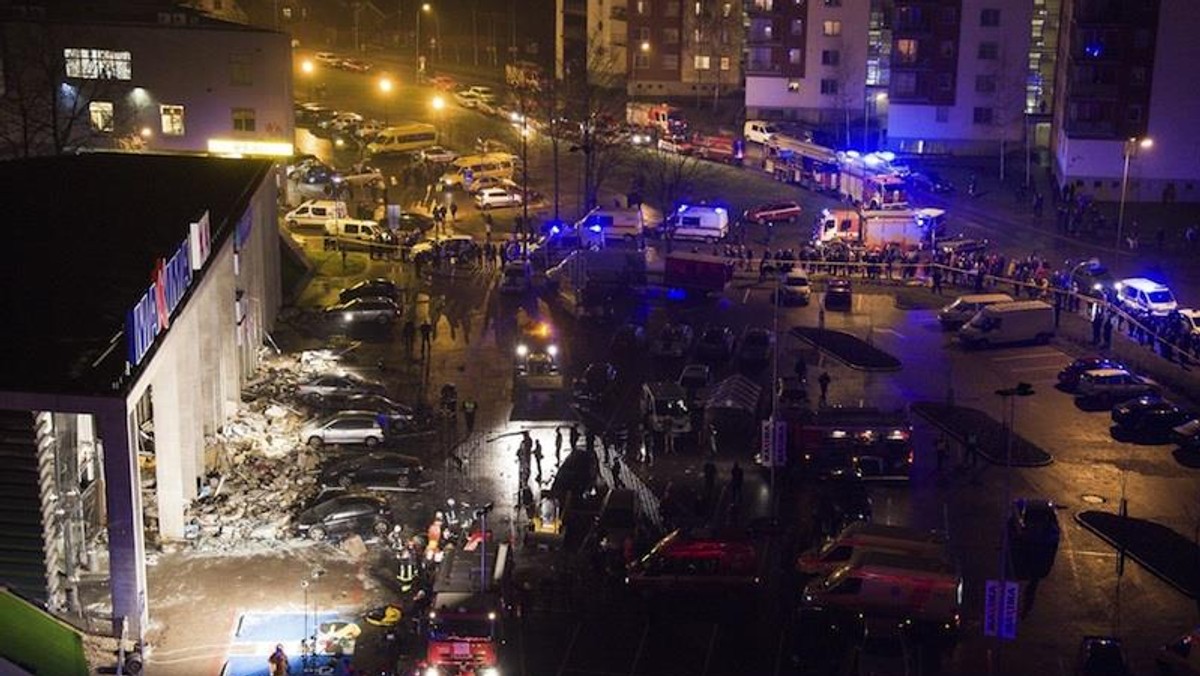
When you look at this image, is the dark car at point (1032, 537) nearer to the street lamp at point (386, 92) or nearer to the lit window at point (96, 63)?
the lit window at point (96, 63)

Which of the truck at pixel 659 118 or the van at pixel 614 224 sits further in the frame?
the truck at pixel 659 118

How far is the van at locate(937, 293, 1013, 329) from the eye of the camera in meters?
46.4

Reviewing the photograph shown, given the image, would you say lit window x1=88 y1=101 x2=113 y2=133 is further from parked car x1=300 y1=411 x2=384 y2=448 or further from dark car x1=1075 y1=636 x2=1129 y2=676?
dark car x1=1075 y1=636 x2=1129 y2=676

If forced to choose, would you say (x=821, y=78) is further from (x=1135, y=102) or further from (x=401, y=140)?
(x=401, y=140)

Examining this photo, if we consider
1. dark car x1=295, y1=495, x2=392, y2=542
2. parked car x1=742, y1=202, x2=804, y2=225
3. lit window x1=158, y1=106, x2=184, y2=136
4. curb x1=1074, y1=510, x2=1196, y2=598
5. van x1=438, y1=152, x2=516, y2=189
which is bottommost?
curb x1=1074, y1=510, x2=1196, y2=598

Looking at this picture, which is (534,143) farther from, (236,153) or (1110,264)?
(1110,264)

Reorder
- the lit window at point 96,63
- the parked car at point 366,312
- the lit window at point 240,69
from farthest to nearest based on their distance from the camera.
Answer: the lit window at point 240,69, the lit window at point 96,63, the parked car at point 366,312

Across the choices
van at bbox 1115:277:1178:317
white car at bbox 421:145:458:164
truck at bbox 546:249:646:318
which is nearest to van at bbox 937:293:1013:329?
van at bbox 1115:277:1178:317

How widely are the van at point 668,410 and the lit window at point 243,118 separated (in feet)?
89.8

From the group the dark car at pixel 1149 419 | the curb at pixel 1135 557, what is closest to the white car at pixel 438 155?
the dark car at pixel 1149 419

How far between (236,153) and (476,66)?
3803cm

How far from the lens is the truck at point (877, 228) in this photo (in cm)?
5612

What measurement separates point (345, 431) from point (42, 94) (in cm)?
2884

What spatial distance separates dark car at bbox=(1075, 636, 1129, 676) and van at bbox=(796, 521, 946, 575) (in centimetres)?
339
